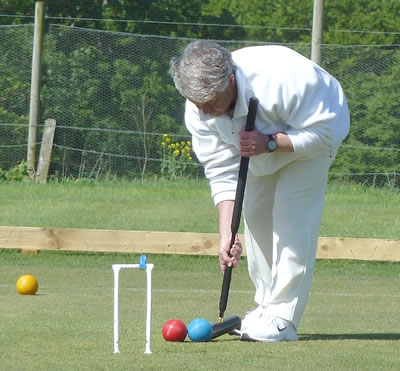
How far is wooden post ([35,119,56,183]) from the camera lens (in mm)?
10633

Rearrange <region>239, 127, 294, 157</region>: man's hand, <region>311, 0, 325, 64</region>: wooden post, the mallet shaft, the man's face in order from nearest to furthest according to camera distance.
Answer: the man's face
<region>239, 127, 294, 157</region>: man's hand
the mallet shaft
<region>311, 0, 325, 64</region>: wooden post

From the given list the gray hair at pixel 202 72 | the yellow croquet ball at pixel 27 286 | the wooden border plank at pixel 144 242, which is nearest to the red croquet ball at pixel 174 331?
the gray hair at pixel 202 72

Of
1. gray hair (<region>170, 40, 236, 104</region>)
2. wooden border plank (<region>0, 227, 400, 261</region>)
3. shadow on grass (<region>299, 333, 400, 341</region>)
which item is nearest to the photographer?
gray hair (<region>170, 40, 236, 104</region>)

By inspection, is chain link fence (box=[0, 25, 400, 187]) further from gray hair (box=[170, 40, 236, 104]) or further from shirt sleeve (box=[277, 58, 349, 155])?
gray hair (box=[170, 40, 236, 104])

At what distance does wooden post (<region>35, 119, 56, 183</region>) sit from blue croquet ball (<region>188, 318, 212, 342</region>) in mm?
6391

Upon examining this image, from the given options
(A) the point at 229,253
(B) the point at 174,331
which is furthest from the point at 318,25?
(B) the point at 174,331

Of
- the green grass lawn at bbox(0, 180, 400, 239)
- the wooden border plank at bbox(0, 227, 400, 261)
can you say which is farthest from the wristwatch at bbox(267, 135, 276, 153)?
the green grass lawn at bbox(0, 180, 400, 239)

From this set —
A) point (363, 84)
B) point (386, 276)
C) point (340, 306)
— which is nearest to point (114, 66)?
point (363, 84)

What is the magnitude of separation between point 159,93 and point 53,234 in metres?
3.00

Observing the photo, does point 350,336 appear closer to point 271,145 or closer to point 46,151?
point 271,145

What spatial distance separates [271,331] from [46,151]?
6.47 metres

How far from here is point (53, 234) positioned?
8203 mm

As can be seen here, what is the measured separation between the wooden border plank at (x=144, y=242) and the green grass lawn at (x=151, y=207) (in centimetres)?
95

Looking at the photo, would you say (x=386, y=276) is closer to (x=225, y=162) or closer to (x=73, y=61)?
(x=225, y=162)
